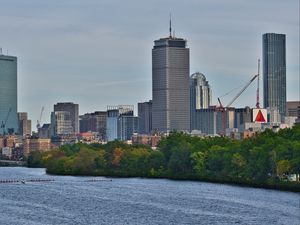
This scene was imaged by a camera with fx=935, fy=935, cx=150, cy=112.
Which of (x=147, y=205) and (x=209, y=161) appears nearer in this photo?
(x=147, y=205)

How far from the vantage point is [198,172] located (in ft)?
486

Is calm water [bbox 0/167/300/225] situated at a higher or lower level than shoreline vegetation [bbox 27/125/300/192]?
lower

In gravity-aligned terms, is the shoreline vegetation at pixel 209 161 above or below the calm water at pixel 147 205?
above

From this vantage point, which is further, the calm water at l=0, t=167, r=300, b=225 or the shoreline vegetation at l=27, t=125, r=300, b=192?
the shoreline vegetation at l=27, t=125, r=300, b=192

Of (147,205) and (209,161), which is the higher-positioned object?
(209,161)

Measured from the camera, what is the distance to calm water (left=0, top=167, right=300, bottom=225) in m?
81.8

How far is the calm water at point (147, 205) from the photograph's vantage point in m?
81.8

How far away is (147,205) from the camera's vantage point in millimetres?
95375

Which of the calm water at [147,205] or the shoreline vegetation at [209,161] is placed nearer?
the calm water at [147,205]

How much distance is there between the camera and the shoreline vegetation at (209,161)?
12562 centimetres

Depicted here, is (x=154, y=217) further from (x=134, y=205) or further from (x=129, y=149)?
(x=129, y=149)

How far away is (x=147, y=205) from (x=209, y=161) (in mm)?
52045

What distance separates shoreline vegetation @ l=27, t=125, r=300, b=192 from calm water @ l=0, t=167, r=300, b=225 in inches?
266

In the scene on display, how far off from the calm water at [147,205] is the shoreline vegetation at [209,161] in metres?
6.75
